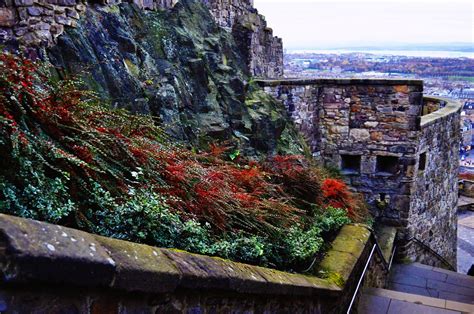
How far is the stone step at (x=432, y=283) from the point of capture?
8080mm

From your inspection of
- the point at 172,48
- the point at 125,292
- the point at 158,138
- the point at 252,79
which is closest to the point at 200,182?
→ the point at 158,138

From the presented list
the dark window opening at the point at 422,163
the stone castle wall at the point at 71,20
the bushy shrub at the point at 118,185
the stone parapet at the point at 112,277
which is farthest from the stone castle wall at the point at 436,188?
the stone parapet at the point at 112,277

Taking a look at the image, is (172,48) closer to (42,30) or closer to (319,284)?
(42,30)

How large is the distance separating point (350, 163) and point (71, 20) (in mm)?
6660

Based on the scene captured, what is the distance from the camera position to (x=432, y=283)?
8.66 metres

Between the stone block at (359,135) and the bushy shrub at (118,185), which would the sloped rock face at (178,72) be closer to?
the bushy shrub at (118,185)

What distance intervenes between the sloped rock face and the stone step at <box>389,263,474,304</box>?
3.10m

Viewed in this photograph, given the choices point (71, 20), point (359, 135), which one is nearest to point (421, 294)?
point (359, 135)

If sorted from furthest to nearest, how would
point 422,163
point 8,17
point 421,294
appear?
point 422,163 < point 421,294 < point 8,17

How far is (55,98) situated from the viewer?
3287 mm

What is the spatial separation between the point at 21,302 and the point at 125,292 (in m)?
0.56

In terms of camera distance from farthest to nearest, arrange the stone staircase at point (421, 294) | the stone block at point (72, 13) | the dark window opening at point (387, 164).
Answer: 1. the dark window opening at point (387, 164)
2. the stone staircase at point (421, 294)
3. the stone block at point (72, 13)

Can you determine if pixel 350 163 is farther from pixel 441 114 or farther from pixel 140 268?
pixel 140 268

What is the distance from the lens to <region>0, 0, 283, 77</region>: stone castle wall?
4602 mm
